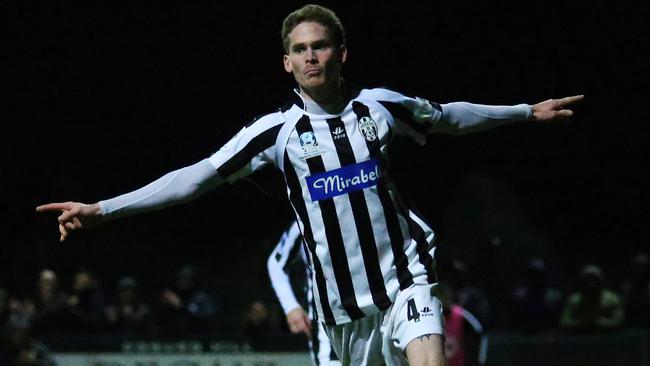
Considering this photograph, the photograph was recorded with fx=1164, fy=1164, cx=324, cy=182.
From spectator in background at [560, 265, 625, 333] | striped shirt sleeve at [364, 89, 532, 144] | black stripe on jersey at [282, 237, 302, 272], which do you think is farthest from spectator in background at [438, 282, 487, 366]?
striped shirt sleeve at [364, 89, 532, 144]

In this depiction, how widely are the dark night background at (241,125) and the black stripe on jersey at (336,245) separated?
7.28m

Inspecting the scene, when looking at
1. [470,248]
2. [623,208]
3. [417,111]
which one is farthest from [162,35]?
[417,111]

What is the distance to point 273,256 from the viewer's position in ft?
21.6

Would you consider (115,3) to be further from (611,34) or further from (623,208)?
(623,208)

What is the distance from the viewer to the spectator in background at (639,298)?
9.36 m

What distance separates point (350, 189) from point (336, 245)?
229 mm

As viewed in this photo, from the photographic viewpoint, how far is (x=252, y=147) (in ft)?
14.8

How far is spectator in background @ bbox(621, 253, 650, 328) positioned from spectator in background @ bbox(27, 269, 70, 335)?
4.95 m

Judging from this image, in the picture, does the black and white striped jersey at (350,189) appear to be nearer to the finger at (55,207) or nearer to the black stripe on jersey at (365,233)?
the black stripe on jersey at (365,233)

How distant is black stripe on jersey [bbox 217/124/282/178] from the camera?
4.49 meters

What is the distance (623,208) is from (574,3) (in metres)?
3.56

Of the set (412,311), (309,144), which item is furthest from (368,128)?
(412,311)

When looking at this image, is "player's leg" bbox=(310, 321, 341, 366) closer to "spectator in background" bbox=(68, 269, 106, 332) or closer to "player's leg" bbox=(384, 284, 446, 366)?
"player's leg" bbox=(384, 284, 446, 366)

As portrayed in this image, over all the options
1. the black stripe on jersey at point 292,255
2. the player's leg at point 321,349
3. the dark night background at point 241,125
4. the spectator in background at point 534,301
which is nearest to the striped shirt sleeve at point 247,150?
the player's leg at point 321,349
